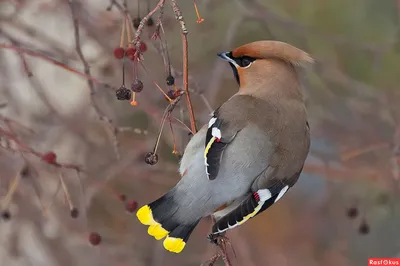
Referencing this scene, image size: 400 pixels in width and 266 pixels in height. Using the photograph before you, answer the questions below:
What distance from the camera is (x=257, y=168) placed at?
2031 millimetres

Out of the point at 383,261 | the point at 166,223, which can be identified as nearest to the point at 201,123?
the point at 166,223

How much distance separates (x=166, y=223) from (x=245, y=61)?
711 millimetres

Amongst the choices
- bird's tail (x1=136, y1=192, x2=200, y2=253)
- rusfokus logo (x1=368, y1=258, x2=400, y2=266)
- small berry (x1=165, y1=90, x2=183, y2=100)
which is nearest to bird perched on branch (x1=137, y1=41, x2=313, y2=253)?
bird's tail (x1=136, y1=192, x2=200, y2=253)

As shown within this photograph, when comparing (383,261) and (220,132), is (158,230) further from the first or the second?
(383,261)

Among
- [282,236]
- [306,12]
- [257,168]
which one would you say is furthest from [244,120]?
[282,236]

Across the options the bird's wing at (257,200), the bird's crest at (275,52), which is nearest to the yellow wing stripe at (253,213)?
the bird's wing at (257,200)

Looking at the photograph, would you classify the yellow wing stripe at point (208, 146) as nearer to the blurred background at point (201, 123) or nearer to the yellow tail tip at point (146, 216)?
the yellow tail tip at point (146, 216)

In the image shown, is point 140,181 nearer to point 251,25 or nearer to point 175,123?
point 251,25

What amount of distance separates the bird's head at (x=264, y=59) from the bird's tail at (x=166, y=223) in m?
0.60

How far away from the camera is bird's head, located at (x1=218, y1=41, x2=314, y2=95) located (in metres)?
2.19

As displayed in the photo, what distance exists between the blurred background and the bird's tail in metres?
0.94

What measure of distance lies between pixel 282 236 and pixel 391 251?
2.59ft

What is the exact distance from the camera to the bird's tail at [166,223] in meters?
2.01

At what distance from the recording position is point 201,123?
2941 mm
